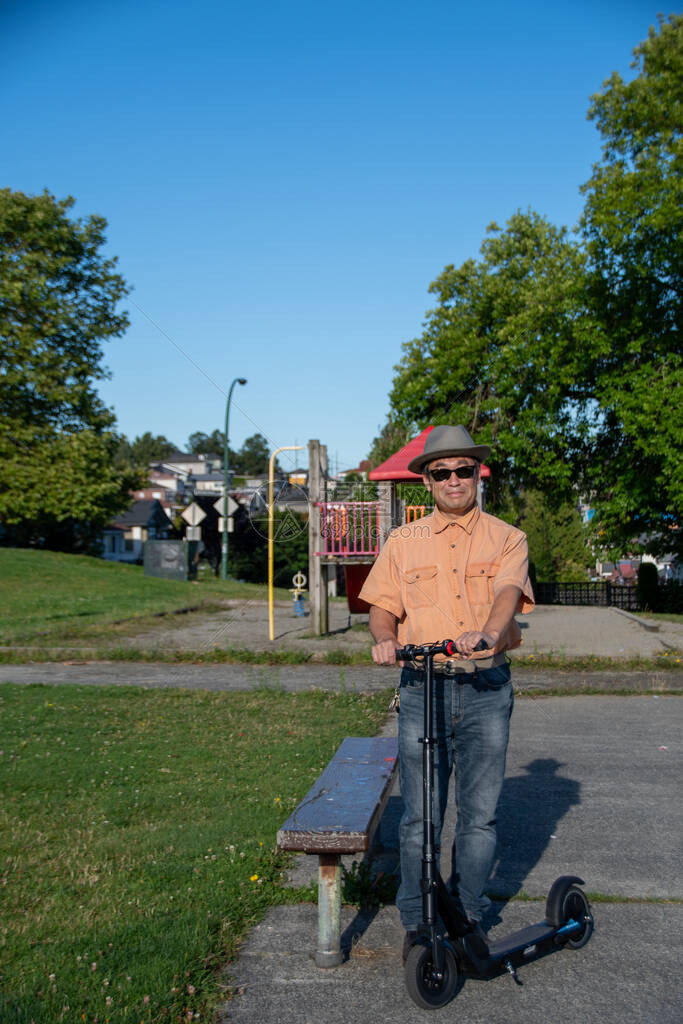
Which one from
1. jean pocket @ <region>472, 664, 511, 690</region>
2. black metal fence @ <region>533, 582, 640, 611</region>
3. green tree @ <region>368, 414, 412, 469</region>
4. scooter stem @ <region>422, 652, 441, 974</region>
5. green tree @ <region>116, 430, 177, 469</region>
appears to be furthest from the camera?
green tree @ <region>116, 430, 177, 469</region>

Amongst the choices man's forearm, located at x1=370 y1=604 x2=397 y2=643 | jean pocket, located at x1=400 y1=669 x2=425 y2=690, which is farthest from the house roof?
jean pocket, located at x1=400 y1=669 x2=425 y2=690

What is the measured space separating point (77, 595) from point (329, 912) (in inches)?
909

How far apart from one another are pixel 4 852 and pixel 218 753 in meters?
2.63

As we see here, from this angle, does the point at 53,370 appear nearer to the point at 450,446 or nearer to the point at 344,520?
the point at 344,520

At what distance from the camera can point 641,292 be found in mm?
24906

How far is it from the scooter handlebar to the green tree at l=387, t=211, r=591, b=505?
23578 millimetres

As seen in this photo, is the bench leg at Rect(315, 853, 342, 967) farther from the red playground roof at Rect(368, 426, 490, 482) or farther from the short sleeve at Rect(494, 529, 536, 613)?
the red playground roof at Rect(368, 426, 490, 482)

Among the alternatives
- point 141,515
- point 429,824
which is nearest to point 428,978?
point 429,824

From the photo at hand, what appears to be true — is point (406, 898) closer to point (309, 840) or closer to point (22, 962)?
point (309, 840)

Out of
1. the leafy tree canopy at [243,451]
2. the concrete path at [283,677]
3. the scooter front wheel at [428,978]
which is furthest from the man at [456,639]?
the leafy tree canopy at [243,451]

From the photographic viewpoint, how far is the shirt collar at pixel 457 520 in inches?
146

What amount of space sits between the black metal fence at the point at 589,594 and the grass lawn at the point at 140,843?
83.3 feet

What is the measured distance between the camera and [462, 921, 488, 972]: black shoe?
135 inches

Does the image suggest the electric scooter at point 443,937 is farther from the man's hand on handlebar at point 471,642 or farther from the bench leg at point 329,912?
the bench leg at point 329,912
